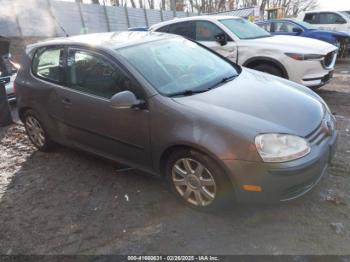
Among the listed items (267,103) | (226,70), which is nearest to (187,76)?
(226,70)

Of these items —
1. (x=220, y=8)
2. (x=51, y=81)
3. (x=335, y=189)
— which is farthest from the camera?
(x=220, y=8)

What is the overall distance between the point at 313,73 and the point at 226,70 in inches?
118

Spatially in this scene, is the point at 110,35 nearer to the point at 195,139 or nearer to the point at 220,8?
the point at 195,139

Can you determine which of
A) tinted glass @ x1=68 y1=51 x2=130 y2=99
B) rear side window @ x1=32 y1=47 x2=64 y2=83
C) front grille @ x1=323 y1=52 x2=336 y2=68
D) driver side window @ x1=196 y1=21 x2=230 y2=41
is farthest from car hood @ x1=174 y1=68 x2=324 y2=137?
driver side window @ x1=196 y1=21 x2=230 y2=41

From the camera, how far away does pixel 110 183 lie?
3.79 m

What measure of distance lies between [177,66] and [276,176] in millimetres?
1612

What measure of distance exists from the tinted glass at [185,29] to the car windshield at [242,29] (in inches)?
27.5

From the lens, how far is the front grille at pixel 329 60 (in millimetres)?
6359

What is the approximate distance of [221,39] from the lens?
697 centimetres

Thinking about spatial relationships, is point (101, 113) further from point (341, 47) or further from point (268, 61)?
point (341, 47)

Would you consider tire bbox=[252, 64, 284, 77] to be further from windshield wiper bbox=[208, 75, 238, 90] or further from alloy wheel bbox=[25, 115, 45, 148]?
alloy wheel bbox=[25, 115, 45, 148]

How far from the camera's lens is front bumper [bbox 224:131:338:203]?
2625 millimetres

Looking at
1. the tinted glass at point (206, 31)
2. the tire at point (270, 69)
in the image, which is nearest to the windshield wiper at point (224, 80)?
the tire at point (270, 69)

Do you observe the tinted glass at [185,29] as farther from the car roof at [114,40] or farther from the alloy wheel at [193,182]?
the alloy wheel at [193,182]
